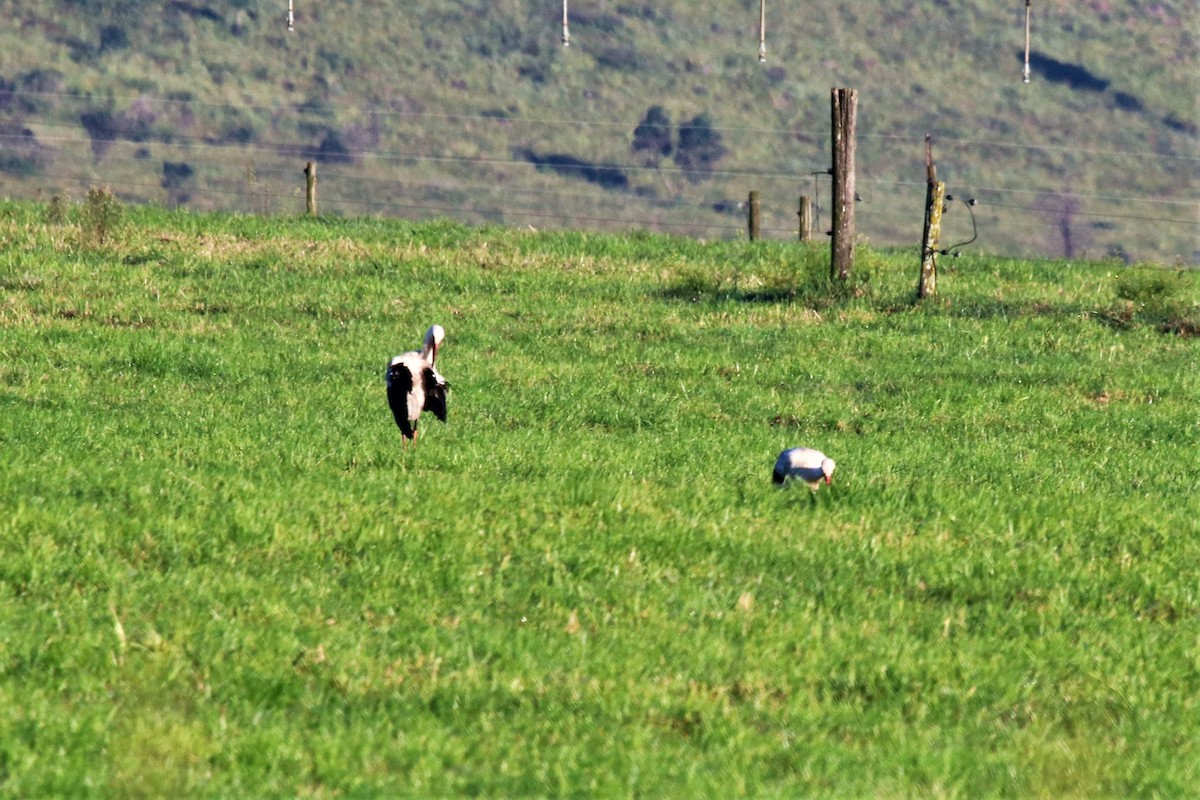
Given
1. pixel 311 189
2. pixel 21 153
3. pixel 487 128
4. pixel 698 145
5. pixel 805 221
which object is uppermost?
pixel 487 128

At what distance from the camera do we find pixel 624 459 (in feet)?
42.8

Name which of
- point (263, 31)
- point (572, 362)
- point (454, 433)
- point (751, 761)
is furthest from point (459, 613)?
point (263, 31)

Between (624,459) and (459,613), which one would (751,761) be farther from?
(624,459)

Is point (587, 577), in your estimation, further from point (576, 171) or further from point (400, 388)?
point (576, 171)

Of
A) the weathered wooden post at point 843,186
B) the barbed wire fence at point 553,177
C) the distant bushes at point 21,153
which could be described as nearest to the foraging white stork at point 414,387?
the weathered wooden post at point 843,186

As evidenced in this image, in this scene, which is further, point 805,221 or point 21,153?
point 21,153

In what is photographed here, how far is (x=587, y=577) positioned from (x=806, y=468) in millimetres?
2634

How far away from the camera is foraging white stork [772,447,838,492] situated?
11.6 meters

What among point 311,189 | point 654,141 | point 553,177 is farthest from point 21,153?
point 311,189

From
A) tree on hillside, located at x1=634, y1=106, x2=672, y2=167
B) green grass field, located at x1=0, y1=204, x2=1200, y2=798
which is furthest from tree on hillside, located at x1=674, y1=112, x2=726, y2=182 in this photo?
green grass field, located at x1=0, y1=204, x2=1200, y2=798

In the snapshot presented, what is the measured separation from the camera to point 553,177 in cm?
18712

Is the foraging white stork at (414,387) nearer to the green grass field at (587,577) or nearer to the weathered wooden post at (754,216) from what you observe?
the green grass field at (587,577)

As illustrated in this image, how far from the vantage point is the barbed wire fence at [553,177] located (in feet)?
529

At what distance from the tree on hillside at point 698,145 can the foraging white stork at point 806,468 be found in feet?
565
